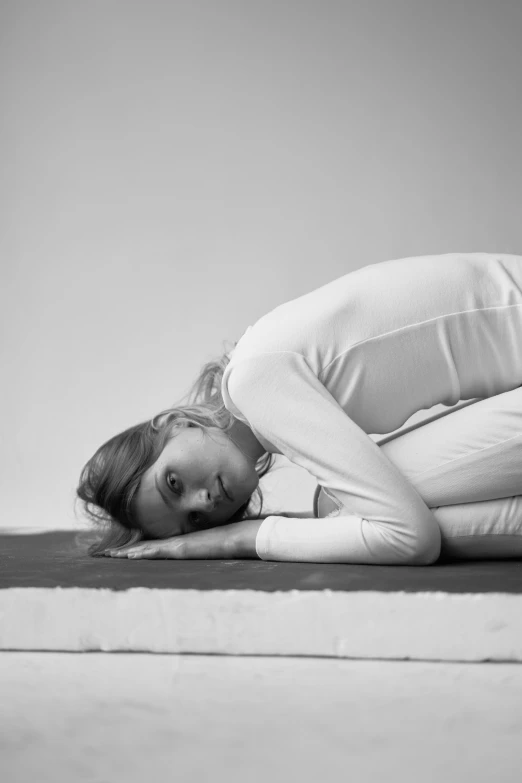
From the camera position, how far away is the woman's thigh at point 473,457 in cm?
158

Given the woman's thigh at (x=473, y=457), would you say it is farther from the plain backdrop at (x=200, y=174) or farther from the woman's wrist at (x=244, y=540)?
the plain backdrop at (x=200, y=174)

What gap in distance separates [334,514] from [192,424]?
0.37 meters

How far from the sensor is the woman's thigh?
1577 millimetres

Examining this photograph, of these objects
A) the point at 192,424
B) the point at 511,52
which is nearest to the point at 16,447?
the point at 192,424

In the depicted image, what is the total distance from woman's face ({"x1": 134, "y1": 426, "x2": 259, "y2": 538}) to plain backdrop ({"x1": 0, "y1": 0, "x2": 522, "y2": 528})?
179 cm

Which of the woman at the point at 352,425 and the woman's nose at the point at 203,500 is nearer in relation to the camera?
the woman at the point at 352,425

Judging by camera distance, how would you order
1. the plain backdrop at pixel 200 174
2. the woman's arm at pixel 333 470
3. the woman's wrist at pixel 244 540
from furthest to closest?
the plain backdrop at pixel 200 174 → the woman's wrist at pixel 244 540 → the woman's arm at pixel 333 470

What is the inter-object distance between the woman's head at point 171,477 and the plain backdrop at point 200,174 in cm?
174

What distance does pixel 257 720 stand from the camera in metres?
1.06

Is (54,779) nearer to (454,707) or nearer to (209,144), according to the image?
(454,707)

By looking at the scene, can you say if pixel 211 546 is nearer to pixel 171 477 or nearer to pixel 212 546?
pixel 212 546

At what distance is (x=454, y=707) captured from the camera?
3.50ft

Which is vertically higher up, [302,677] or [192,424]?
[192,424]

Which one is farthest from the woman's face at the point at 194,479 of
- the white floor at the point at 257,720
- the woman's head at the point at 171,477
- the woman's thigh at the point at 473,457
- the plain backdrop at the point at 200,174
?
the plain backdrop at the point at 200,174
